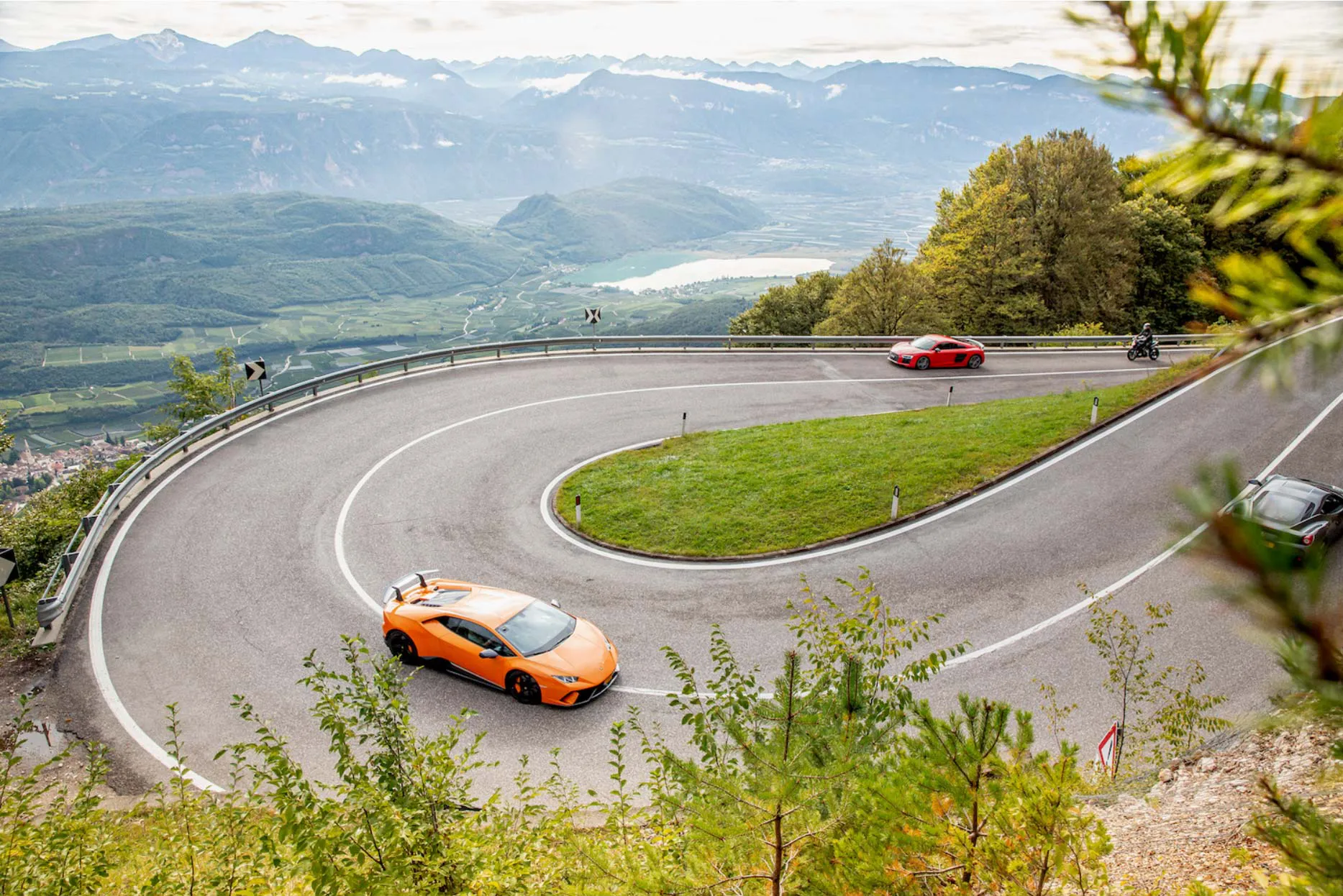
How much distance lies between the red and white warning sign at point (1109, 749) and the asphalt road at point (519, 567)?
1.63 metres

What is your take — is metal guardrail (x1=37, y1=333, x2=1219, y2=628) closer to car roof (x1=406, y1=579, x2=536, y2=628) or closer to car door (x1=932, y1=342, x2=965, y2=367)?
car door (x1=932, y1=342, x2=965, y2=367)

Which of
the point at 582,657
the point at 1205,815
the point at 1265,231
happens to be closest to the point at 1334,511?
the point at 1205,815

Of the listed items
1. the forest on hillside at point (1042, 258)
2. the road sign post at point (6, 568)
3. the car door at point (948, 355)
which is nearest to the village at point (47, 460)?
the road sign post at point (6, 568)

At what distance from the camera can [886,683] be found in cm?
623

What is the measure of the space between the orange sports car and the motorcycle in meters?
30.0

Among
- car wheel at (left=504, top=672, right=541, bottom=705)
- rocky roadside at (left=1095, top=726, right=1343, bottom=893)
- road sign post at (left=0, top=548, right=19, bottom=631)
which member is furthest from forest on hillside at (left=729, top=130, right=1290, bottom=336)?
road sign post at (left=0, top=548, right=19, bottom=631)

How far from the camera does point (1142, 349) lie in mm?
34219

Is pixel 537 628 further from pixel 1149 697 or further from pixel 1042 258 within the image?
pixel 1042 258

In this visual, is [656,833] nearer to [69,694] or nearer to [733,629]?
[733,629]

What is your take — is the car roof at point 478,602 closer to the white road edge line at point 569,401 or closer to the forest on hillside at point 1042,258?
the white road edge line at point 569,401

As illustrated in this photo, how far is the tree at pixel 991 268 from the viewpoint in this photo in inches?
1714

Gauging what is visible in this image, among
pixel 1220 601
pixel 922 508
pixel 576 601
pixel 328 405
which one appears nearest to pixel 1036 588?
pixel 922 508

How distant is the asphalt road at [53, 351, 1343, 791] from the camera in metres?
13.0

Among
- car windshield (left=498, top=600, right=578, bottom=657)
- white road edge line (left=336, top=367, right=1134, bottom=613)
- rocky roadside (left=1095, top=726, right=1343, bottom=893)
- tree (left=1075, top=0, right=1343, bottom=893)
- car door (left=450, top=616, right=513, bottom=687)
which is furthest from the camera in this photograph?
white road edge line (left=336, top=367, right=1134, bottom=613)
